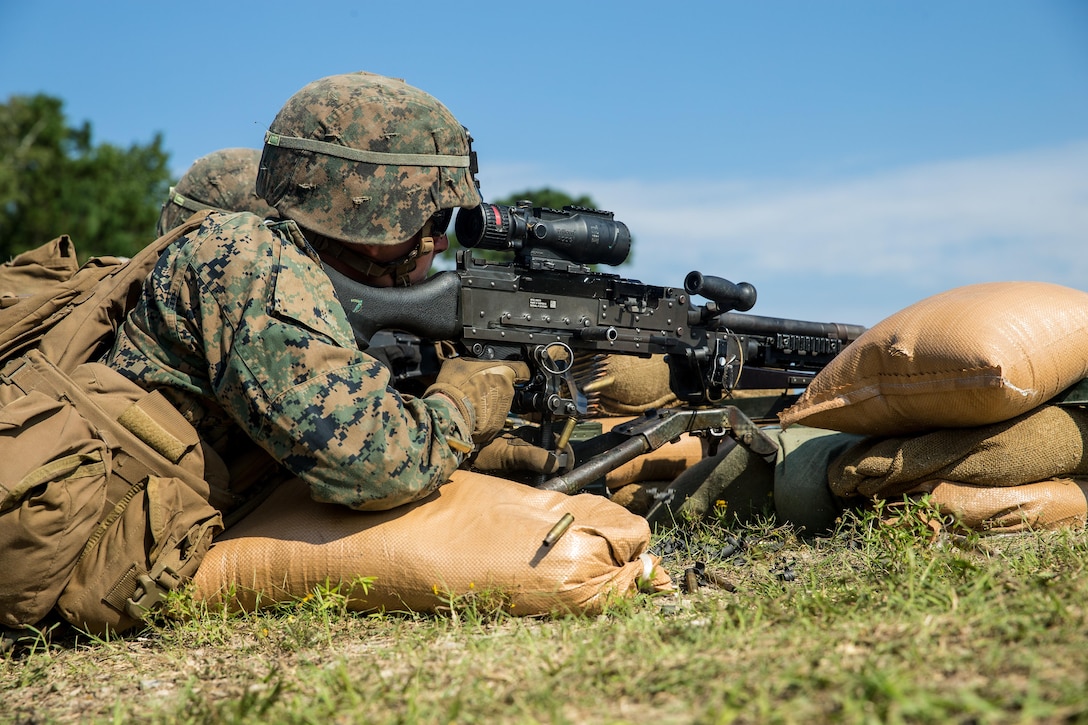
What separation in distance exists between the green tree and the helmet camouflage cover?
61.1ft

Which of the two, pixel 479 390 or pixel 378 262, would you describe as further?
pixel 378 262

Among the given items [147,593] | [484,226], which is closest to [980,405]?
[484,226]

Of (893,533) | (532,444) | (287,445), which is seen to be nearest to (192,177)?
(532,444)

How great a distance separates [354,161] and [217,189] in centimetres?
218

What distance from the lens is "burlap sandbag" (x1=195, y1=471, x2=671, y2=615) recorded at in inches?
116

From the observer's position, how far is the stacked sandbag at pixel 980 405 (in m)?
3.70

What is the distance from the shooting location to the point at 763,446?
4.69 metres

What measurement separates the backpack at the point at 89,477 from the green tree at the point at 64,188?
18844 millimetres

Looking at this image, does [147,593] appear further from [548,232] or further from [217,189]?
[217,189]

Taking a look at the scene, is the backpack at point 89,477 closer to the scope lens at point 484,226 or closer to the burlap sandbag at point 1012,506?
the scope lens at point 484,226

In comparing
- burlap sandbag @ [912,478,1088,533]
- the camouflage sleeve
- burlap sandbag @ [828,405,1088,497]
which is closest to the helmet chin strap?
the camouflage sleeve

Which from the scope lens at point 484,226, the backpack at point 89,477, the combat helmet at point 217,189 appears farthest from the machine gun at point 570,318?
the combat helmet at point 217,189

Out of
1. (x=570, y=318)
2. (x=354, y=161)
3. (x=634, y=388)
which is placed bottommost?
(x=634, y=388)

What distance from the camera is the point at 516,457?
426cm
